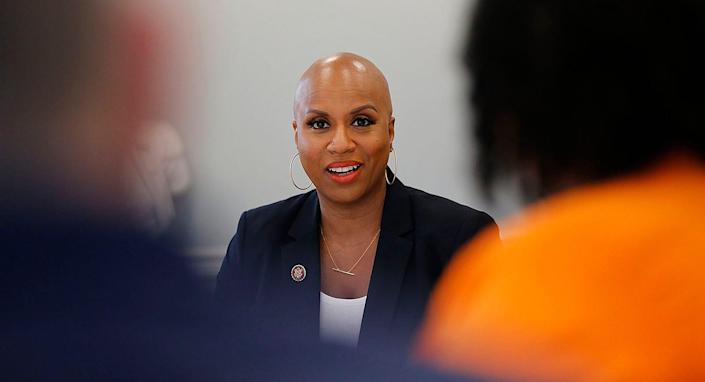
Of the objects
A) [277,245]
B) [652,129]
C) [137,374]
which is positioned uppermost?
[277,245]

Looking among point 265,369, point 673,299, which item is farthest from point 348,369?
point 673,299

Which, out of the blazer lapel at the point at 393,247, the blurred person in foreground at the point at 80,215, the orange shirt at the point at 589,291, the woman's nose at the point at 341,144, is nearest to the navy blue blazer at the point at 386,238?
the blazer lapel at the point at 393,247

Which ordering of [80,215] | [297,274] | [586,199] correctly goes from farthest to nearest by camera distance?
[297,274], [586,199], [80,215]

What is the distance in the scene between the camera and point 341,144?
3.53 feet

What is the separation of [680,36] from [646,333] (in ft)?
0.32

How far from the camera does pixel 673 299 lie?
245 mm

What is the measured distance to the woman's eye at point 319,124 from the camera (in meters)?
1.10

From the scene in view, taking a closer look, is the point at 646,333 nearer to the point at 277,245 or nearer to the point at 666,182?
the point at 666,182

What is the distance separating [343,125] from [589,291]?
0.88 metres

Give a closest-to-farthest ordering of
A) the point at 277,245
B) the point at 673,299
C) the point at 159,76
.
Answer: the point at 159,76 → the point at 673,299 → the point at 277,245

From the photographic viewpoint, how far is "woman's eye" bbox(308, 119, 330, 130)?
43.3 inches

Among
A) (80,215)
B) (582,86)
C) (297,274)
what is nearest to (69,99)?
(80,215)

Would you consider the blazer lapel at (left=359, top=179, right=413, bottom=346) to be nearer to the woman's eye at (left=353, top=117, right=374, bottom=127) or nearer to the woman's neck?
the woman's neck

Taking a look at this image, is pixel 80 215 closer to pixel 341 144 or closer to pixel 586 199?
pixel 586 199
